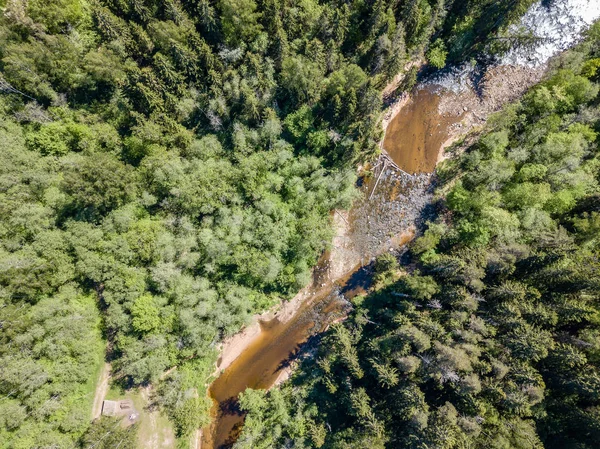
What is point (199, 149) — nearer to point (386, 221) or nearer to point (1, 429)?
point (386, 221)

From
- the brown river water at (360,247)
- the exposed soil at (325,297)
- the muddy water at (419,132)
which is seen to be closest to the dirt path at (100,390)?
the brown river water at (360,247)

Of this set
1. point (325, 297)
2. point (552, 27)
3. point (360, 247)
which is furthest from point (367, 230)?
point (552, 27)

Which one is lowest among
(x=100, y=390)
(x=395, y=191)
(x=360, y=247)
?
(x=100, y=390)

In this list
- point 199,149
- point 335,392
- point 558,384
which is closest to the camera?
point 558,384

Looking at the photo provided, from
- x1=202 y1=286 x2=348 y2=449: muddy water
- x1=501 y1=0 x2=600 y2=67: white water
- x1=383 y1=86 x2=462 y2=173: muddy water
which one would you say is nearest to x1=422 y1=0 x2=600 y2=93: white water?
x1=501 y1=0 x2=600 y2=67: white water

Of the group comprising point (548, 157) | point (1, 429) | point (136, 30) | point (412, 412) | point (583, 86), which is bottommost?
point (1, 429)

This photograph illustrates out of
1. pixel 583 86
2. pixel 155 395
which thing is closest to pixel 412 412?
pixel 155 395

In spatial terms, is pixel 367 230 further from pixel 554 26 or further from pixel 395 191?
pixel 554 26
